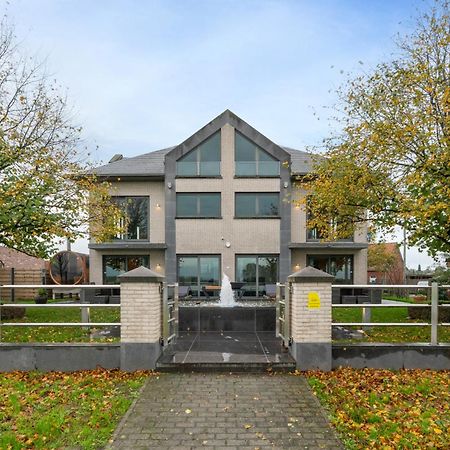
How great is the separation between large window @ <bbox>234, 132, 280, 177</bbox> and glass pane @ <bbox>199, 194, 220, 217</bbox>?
5.87 feet

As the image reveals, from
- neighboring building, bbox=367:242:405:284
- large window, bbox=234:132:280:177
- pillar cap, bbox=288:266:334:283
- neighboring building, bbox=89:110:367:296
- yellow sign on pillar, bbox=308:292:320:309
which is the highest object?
large window, bbox=234:132:280:177

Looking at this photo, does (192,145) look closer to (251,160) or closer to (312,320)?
(251,160)

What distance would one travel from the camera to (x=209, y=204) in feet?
64.0

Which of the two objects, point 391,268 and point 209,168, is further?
point 391,268

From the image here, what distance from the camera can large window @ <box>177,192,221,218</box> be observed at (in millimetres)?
19422

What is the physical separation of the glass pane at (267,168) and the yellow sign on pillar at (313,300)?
42.6ft

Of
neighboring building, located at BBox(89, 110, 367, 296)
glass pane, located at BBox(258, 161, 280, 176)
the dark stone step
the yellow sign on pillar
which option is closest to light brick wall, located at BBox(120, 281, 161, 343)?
the dark stone step

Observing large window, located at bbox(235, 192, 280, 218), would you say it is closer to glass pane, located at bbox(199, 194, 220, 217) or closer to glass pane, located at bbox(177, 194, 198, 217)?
glass pane, located at bbox(199, 194, 220, 217)

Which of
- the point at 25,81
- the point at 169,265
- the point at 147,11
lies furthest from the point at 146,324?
the point at 169,265

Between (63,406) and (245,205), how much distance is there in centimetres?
1503

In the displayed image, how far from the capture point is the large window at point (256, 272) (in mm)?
19391

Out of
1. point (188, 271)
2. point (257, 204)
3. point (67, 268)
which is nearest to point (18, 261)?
point (67, 268)

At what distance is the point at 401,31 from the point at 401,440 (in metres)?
11.2

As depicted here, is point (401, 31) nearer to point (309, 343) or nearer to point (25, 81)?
point (309, 343)
